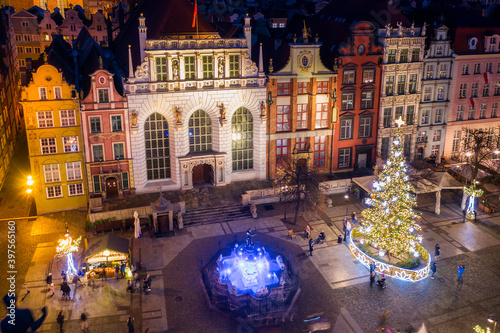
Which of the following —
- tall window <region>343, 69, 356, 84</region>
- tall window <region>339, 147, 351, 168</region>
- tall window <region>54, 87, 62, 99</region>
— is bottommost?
tall window <region>339, 147, 351, 168</region>

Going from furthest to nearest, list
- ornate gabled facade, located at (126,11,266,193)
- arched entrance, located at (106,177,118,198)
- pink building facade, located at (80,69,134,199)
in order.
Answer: arched entrance, located at (106,177,118,198)
ornate gabled facade, located at (126,11,266,193)
pink building facade, located at (80,69,134,199)

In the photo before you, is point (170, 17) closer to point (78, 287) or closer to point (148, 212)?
point (148, 212)

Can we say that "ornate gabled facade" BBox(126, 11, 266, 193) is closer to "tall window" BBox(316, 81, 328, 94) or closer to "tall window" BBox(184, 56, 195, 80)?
"tall window" BBox(184, 56, 195, 80)

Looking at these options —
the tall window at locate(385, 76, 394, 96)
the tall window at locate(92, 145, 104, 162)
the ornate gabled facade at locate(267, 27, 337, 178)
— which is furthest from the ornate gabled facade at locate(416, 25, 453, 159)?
the tall window at locate(92, 145, 104, 162)

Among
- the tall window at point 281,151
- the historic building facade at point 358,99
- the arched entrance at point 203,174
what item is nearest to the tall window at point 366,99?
the historic building facade at point 358,99

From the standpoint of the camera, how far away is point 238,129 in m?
57.6

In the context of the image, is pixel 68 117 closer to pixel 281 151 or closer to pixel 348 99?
pixel 281 151

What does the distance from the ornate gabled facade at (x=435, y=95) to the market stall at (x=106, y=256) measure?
41.5 meters

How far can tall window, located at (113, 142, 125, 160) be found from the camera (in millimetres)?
53062

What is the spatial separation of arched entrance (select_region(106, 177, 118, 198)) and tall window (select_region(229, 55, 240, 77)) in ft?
57.6

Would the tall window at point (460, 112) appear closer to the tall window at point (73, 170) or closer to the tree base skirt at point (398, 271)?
the tree base skirt at point (398, 271)

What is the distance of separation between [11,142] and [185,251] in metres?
39.1

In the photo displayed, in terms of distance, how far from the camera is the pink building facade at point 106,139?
167 feet

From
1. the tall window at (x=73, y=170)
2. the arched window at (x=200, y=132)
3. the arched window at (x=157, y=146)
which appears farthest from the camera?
the arched window at (x=200, y=132)
